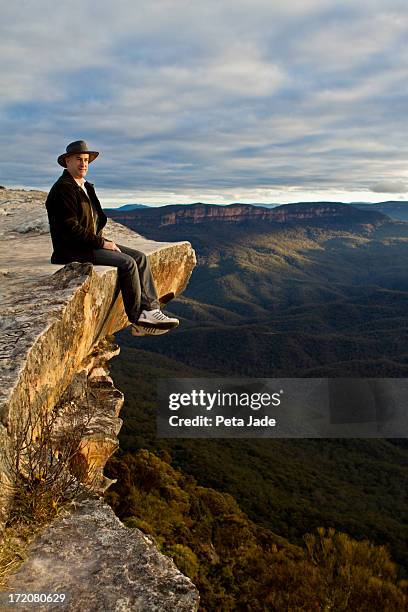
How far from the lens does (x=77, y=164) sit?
6641 mm

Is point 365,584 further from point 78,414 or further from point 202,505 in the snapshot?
point 78,414

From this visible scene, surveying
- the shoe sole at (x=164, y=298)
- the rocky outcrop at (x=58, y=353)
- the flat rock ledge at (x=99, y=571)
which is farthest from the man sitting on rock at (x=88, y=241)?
the flat rock ledge at (x=99, y=571)

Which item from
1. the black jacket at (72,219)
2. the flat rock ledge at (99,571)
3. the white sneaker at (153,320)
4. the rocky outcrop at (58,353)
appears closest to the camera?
the flat rock ledge at (99,571)

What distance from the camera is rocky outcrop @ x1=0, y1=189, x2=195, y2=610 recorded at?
4.46 meters

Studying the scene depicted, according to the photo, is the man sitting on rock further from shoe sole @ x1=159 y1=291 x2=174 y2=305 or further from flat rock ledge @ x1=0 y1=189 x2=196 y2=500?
shoe sole @ x1=159 y1=291 x2=174 y2=305

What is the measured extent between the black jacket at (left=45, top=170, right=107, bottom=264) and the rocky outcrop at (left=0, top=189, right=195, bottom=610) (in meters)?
0.37

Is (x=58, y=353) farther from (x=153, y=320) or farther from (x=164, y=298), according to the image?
(x=164, y=298)

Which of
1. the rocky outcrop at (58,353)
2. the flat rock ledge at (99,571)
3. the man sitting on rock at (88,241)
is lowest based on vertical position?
the flat rock ledge at (99,571)

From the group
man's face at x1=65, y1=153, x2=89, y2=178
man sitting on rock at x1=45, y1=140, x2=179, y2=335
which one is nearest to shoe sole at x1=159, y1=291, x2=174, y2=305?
man sitting on rock at x1=45, y1=140, x2=179, y2=335

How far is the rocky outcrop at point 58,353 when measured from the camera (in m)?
4.46

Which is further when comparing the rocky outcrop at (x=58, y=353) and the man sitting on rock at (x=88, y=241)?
the man sitting on rock at (x=88, y=241)

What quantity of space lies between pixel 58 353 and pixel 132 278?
1.95 metres

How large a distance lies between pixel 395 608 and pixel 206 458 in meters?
37.8

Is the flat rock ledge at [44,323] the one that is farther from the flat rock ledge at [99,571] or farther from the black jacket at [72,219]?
the flat rock ledge at [99,571]
